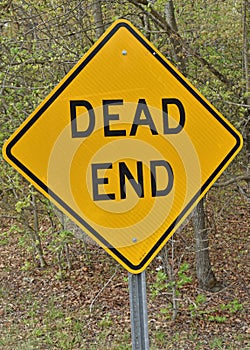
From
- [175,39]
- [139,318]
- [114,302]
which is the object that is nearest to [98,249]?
[114,302]

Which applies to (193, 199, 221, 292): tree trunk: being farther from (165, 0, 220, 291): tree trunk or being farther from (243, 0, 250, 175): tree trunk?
(243, 0, 250, 175): tree trunk

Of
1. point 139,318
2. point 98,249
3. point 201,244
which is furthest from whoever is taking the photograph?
point 98,249

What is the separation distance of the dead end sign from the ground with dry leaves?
4.43 meters

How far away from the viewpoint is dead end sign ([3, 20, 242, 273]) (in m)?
2.24

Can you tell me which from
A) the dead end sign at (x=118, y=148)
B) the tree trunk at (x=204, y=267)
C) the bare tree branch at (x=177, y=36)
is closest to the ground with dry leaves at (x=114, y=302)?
the tree trunk at (x=204, y=267)

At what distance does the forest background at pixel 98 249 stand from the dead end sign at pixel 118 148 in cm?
432

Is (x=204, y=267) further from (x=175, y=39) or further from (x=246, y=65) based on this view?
(x=175, y=39)

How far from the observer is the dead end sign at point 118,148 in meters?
2.24

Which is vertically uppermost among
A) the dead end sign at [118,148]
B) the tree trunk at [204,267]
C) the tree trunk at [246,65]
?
the dead end sign at [118,148]

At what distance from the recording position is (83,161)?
88.7 inches

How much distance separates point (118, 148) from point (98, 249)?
7.48 meters

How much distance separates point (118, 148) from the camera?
7.43ft

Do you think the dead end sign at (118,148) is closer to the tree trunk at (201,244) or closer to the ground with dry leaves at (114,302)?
the ground with dry leaves at (114,302)

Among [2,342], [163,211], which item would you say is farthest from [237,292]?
[163,211]
